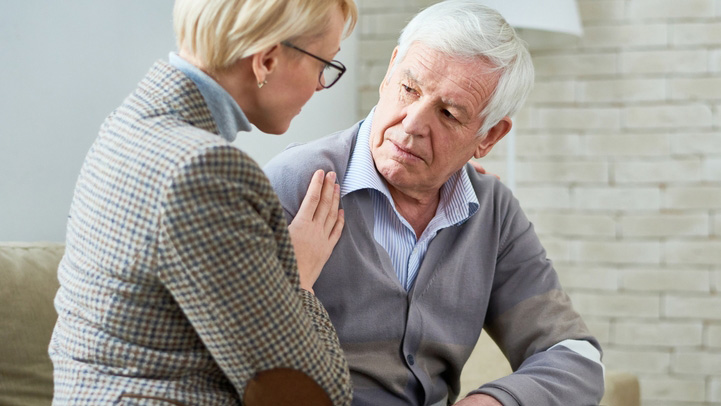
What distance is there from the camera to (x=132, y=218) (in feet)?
3.00

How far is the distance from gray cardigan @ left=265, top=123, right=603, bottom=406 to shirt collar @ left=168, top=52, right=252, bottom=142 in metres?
0.34

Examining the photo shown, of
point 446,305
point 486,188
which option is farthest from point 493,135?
point 446,305

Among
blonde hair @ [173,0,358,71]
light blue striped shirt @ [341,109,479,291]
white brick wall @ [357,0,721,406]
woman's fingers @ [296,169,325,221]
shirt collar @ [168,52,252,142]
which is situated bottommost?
white brick wall @ [357,0,721,406]

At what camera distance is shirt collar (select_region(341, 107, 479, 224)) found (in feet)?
4.88

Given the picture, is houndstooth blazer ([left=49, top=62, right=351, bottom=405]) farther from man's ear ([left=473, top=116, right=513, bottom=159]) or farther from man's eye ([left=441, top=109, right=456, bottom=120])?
man's ear ([left=473, top=116, right=513, bottom=159])

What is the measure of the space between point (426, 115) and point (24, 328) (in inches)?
33.8

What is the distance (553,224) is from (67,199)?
1970 millimetres

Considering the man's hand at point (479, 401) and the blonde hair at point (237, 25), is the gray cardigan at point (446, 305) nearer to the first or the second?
the man's hand at point (479, 401)

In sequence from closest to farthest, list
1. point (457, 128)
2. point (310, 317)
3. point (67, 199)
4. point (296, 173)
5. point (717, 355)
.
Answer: point (310, 317), point (296, 173), point (457, 128), point (67, 199), point (717, 355)

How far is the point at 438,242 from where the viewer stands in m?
1.57

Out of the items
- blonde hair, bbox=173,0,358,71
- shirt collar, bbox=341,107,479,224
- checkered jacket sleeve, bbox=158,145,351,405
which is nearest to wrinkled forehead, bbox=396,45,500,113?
shirt collar, bbox=341,107,479,224

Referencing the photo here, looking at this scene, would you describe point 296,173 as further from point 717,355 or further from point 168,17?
point 717,355

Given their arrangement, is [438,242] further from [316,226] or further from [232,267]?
[232,267]

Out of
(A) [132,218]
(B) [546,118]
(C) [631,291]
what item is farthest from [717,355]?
(A) [132,218]
